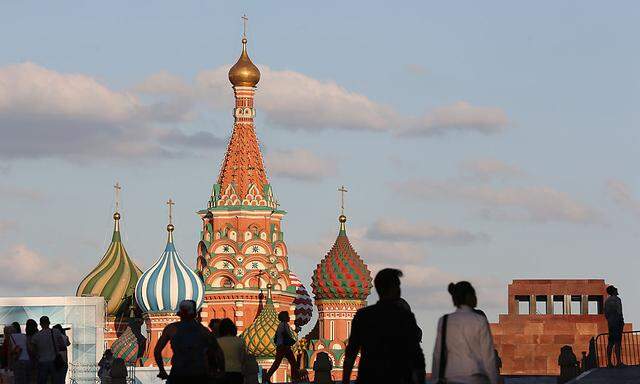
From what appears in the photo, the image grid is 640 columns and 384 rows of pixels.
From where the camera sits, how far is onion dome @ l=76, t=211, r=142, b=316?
3829 inches

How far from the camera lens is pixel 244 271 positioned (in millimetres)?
94938

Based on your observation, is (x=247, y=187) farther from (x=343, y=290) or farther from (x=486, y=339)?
(x=486, y=339)

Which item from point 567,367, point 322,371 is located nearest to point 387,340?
point 322,371

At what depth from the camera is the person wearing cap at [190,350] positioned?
15.9m

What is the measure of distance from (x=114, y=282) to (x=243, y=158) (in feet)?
31.3

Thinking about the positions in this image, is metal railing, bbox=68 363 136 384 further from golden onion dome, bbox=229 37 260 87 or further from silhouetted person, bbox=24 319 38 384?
silhouetted person, bbox=24 319 38 384

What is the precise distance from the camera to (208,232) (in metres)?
97.1

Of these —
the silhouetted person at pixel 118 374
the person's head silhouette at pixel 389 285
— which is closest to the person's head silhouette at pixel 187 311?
the person's head silhouette at pixel 389 285

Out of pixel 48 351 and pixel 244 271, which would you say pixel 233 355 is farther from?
pixel 244 271

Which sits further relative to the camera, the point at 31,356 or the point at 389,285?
the point at 31,356

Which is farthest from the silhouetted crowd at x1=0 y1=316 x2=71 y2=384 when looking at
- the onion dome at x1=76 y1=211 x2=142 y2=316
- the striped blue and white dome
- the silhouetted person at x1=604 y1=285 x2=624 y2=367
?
the onion dome at x1=76 y1=211 x2=142 y2=316

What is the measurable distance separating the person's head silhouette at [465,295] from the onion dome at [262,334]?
72776mm

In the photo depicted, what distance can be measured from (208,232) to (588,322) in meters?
55.9

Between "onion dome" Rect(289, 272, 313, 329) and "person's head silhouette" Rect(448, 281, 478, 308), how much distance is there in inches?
3323
